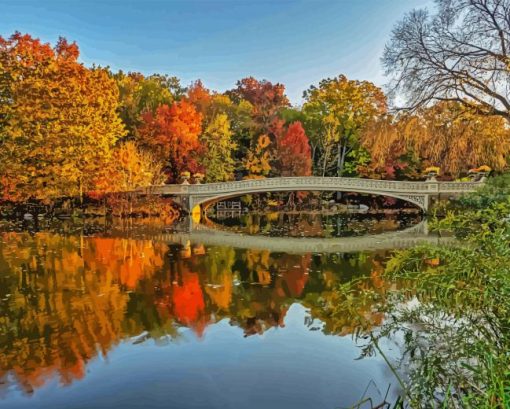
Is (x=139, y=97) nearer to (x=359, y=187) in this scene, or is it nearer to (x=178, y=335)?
(x=359, y=187)

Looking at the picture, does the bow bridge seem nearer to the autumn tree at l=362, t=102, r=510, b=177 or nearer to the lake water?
the lake water

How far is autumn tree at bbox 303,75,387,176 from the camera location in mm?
35500

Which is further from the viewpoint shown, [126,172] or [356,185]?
[126,172]

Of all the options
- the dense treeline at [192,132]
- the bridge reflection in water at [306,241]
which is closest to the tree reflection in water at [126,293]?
the bridge reflection in water at [306,241]

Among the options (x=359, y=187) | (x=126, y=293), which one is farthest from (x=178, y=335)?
(x=359, y=187)

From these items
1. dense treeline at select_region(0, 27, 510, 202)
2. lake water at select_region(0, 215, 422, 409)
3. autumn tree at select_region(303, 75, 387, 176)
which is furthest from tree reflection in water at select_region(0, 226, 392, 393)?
autumn tree at select_region(303, 75, 387, 176)

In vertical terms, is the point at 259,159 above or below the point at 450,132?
above

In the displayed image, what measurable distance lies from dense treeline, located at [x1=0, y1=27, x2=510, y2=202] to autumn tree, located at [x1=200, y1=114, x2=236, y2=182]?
0.07 m

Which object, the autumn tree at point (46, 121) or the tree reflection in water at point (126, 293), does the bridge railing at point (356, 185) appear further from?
the tree reflection in water at point (126, 293)

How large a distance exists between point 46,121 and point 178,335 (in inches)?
766

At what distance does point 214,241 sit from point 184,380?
1156cm

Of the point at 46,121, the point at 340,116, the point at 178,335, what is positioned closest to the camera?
the point at 178,335

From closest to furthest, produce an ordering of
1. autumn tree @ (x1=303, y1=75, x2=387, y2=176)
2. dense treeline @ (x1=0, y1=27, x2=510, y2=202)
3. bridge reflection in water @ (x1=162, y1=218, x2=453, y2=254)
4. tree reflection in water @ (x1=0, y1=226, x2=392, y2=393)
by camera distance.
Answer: tree reflection in water @ (x1=0, y1=226, x2=392, y2=393) < dense treeline @ (x1=0, y1=27, x2=510, y2=202) < bridge reflection in water @ (x1=162, y1=218, x2=453, y2=254) < autumn tree @ (x1=303, y1=75, x2=387, y2=176)

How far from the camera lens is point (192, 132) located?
106 feet
